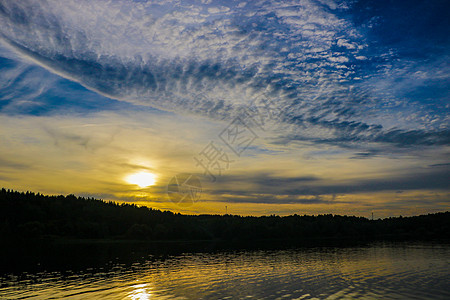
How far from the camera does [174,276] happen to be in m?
68.1

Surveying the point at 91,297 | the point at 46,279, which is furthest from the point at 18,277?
the point at 91,297

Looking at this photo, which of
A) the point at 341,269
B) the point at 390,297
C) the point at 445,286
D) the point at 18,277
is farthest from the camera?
the point at 341,269

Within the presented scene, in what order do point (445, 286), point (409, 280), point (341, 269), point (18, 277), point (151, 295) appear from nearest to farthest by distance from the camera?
point (151, 295), point (445, 286), point (409, 280), point (18, 277), point (341, 269)

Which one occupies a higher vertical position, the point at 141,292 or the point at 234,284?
the point at 234,284

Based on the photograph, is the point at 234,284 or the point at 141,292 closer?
the point at 141,292

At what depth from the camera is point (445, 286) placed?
52688mm

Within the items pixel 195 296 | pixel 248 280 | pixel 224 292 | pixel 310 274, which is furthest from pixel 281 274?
pixel 195 296

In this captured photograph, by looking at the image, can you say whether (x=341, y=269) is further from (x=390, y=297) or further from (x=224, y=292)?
(x=224, y=292)

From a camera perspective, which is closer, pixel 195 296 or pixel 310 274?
pixel 195 296

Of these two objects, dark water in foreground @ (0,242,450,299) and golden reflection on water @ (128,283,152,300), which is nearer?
golden reflection on water @ (128,283,152,300)

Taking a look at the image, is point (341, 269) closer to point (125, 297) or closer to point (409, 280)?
point (409, 280)

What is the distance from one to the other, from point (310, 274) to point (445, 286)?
24.4 meters

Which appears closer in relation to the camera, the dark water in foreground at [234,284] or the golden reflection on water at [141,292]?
the golden reflection on water at [141,292]

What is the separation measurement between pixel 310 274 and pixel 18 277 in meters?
61.3
